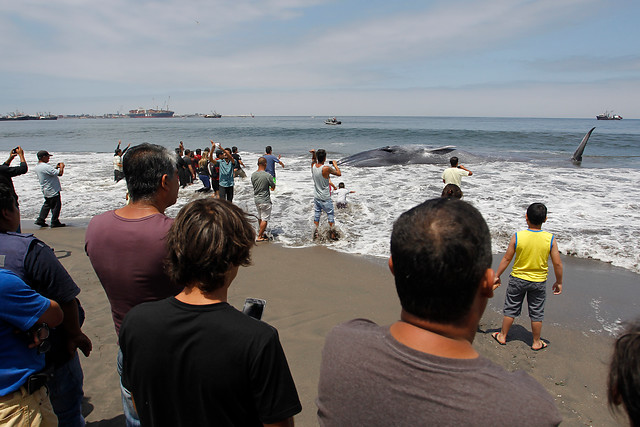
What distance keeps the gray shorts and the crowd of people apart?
348 centimetres

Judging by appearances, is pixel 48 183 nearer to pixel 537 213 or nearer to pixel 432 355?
pixel 537 213

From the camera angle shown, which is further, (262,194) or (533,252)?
(262,194)

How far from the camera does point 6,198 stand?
7.54 ft

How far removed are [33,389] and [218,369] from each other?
4.55 ft

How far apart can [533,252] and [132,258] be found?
412 cm

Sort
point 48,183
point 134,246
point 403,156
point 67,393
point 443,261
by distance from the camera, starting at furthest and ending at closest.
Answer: point 403,156
point 48,183
point 67,393
point 134,246
point 443,261

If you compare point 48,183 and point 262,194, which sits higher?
point 48,183

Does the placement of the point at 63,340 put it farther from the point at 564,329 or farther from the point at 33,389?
the point at 564,329

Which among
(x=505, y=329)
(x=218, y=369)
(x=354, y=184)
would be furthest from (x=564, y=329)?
(x=354, y=184)

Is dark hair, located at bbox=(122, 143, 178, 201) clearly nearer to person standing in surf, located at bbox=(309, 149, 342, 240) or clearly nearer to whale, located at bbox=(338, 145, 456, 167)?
person standing in surf, located at bbox=(309, 149, 342, 240)

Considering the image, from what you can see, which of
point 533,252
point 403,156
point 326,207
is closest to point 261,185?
point 326,207

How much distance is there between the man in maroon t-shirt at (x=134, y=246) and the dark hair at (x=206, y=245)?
57 cm

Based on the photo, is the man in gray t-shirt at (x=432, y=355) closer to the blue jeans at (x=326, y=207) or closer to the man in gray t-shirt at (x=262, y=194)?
the blue jeans at (x=326, y=207)

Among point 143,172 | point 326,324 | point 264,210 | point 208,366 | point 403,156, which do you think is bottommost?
point 326,324
